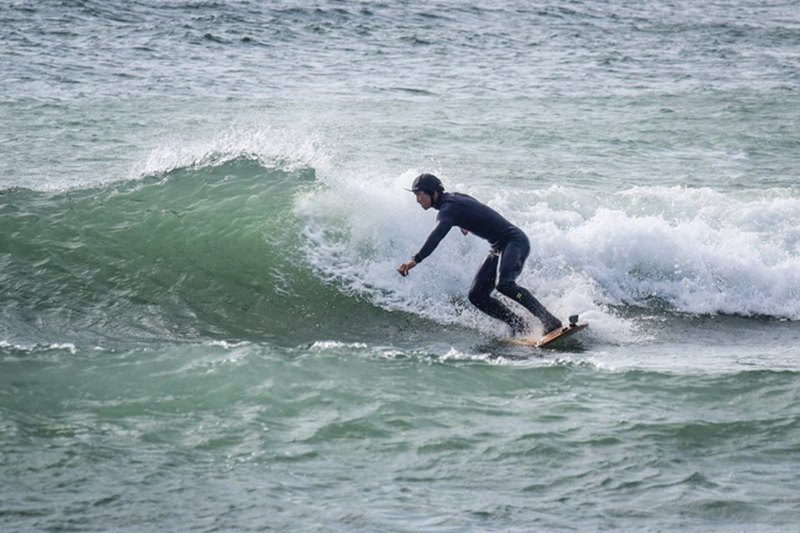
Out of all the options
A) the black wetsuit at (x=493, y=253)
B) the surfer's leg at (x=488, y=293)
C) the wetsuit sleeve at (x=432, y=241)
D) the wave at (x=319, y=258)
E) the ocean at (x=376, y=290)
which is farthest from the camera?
the wave at (x=319, y=258)

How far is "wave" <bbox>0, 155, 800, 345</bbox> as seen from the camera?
10711mm

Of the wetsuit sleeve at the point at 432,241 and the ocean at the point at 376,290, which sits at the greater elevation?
the wetsuit sleeve at the point at 432,241

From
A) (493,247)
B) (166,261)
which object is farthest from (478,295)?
(166,261)

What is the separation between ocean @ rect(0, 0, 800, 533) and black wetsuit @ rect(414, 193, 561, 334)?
1.45 feet

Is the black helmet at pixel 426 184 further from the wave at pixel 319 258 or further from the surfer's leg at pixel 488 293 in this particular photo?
the wave at pixel 319 258

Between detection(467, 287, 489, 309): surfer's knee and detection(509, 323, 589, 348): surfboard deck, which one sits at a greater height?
detection(467, 287, 489, 309): surfer's knee

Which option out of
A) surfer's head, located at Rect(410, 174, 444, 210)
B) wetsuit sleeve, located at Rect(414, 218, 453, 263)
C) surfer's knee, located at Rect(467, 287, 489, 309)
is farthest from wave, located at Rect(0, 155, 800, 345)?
surfer's head, located at Rect(410, 174, 444, 210)

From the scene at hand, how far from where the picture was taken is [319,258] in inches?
468

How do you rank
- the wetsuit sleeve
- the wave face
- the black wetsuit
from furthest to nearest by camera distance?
the wave face, the black wetsuit, the wetsuit sleeve

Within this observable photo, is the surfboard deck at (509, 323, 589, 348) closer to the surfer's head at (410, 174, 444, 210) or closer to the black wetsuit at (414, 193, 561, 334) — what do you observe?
the black wetsuit at (414, 193, 561, 334)

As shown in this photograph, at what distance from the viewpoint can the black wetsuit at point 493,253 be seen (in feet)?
32.0

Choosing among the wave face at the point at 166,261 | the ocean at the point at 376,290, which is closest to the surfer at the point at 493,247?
the ocean at the point at 376,290

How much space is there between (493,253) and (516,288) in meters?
0.45

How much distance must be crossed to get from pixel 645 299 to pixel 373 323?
3311 millimetres
